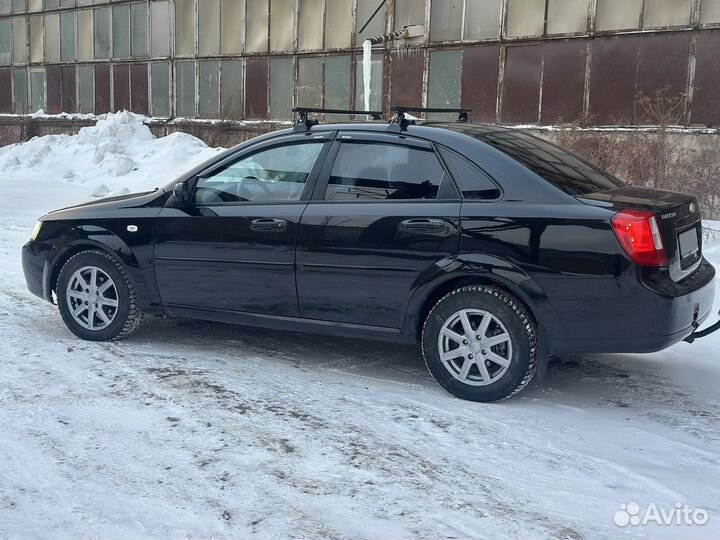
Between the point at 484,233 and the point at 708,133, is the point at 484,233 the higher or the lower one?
the lower one

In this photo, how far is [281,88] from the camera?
20.3 meters

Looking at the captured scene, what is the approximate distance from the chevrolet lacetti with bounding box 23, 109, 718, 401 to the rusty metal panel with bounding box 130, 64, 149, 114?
1864 cm

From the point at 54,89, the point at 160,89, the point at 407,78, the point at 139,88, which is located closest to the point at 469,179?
the point at 407,78

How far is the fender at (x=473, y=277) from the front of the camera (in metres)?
4.56

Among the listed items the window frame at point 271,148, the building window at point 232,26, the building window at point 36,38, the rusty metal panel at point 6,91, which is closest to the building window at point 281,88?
the building window at point 232,26

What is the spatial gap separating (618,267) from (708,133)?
10.5 meters

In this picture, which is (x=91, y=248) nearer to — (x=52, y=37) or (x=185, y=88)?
(x=185, y=88)

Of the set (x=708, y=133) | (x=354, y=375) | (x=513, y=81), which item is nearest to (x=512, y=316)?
(x=354, y=375)

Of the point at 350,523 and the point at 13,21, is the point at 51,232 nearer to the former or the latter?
the point at 350,523

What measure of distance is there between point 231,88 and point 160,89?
9.86ft

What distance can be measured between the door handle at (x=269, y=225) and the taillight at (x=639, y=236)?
2111mm

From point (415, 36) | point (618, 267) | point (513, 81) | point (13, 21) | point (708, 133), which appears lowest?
point (618, 267)

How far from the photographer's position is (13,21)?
2783 centimetres

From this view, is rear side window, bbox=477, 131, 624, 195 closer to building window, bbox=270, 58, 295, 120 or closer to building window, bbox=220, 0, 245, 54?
building window, bbox=270, 58, 295, 120
